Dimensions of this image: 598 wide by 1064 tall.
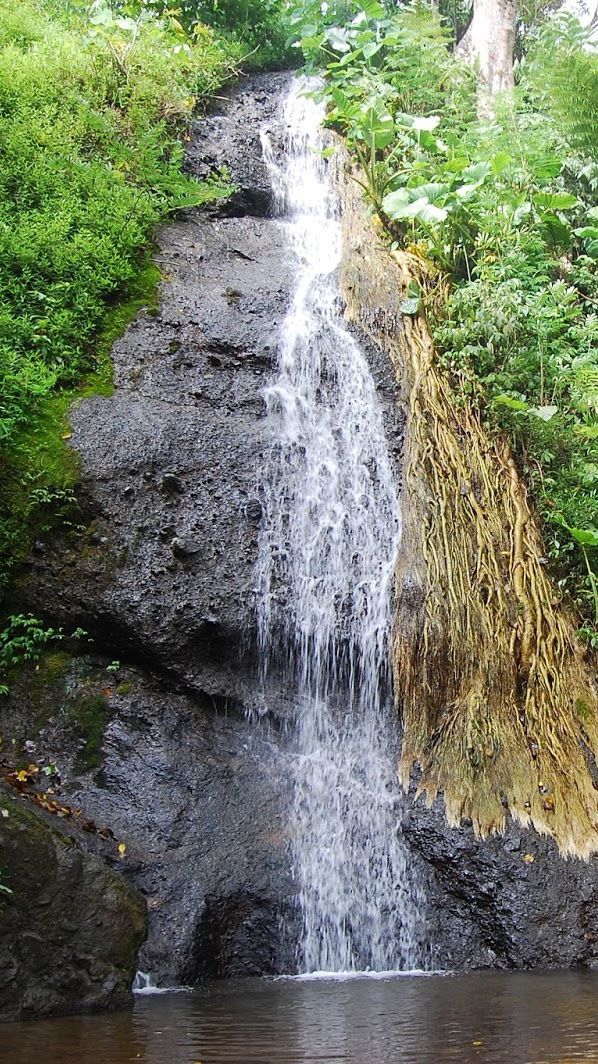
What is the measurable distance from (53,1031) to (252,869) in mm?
1999

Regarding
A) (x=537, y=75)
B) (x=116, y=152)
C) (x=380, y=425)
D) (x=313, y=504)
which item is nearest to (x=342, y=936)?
(x=313, y=504)

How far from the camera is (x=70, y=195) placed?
26.0 ft

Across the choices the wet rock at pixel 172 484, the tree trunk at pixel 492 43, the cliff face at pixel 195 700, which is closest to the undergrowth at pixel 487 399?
the cliff face at pixel 195 700

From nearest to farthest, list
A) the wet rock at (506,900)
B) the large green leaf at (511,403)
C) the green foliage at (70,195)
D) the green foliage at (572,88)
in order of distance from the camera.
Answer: the wet rock at (506,900), the green foliage at (70,195), the large green leaf at (511,403), the green foliage at (572,88)

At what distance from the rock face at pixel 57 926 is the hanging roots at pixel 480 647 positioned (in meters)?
2.10

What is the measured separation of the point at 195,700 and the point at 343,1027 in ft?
9.91

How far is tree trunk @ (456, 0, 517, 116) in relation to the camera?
1126cm

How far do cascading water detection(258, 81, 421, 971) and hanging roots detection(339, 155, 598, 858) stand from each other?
22cm

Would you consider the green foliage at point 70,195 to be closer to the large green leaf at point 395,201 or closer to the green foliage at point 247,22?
the green foliage at point 247,22

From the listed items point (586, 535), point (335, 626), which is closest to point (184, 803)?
point (335, 626)

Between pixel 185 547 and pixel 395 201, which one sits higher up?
pixel 395 201

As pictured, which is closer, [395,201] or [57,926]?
[57,926]

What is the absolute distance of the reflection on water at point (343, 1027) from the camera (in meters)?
2.38

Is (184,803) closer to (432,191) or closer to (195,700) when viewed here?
(195,700)
